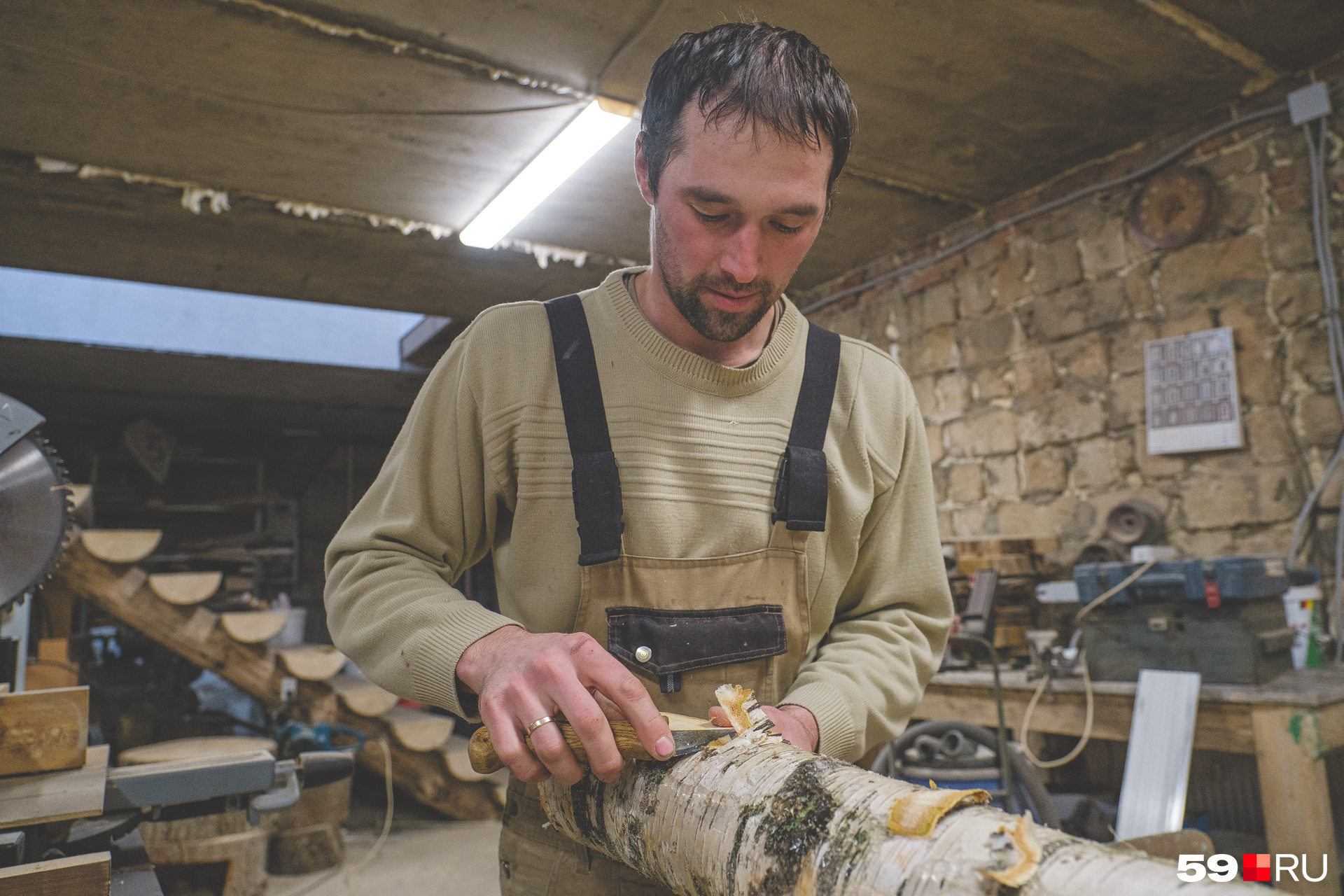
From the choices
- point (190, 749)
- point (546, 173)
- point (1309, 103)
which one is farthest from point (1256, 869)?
point (190, 749)

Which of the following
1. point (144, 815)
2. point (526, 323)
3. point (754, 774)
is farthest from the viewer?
point (144, 815)

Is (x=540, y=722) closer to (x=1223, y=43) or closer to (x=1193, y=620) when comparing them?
(x=1193, y=620)

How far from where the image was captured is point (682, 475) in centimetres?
120

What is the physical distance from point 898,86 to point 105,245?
4.02 m

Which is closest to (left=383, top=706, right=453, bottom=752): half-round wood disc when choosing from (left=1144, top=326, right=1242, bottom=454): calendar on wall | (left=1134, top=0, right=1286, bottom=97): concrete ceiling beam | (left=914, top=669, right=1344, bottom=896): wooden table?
(left=914, top=669, right=1344, bottom=896): wooden table

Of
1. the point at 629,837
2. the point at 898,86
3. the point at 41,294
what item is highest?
the point at 41,294

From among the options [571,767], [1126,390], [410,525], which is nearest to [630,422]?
[410,525]

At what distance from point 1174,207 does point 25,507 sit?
12.8 ft

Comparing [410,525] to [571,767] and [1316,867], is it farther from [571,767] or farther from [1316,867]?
[1316,867]

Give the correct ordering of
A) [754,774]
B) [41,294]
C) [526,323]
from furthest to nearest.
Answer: [41,294] → [526,323] → [754,774]

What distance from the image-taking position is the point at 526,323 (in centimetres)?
123

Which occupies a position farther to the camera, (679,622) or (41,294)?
(41,294)

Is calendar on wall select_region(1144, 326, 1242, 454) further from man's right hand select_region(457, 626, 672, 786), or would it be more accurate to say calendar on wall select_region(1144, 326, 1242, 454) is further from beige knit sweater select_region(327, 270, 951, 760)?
man's right hand select_region(457, 626, 672, 786)

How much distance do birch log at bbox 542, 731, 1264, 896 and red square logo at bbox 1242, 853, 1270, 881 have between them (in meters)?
1.70
